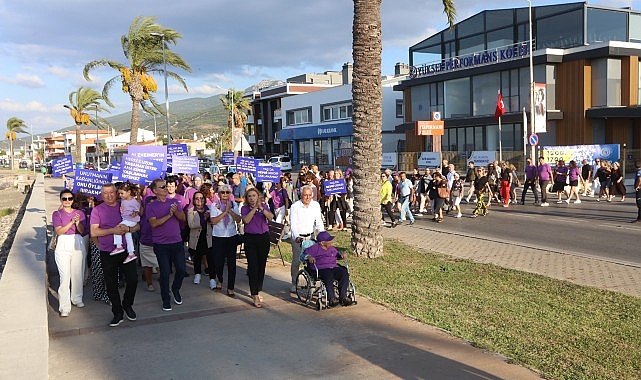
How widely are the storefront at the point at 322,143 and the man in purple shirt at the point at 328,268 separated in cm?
4185

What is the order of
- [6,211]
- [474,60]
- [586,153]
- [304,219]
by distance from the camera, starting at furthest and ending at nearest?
[474,60] → [6,211] → [586,153] → [304,219]

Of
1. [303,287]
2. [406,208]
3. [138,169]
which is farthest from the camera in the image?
[406,208]

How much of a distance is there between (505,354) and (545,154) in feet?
80.3

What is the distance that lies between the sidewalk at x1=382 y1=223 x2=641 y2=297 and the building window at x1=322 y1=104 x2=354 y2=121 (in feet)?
140

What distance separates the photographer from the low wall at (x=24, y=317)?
5.05 m

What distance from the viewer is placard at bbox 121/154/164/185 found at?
43.2ft

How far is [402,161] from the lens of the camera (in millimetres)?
42094

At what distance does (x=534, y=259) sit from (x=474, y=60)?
32.1m

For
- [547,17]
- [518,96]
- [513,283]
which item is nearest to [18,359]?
[513,283]

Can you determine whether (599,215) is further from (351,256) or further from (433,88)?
(433,88)

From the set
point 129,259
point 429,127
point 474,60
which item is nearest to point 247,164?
point 129,259

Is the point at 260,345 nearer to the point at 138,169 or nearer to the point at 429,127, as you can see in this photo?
the point at 138,169

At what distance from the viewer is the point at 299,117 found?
6594cm

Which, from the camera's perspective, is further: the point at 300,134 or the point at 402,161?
the point at 300,134
